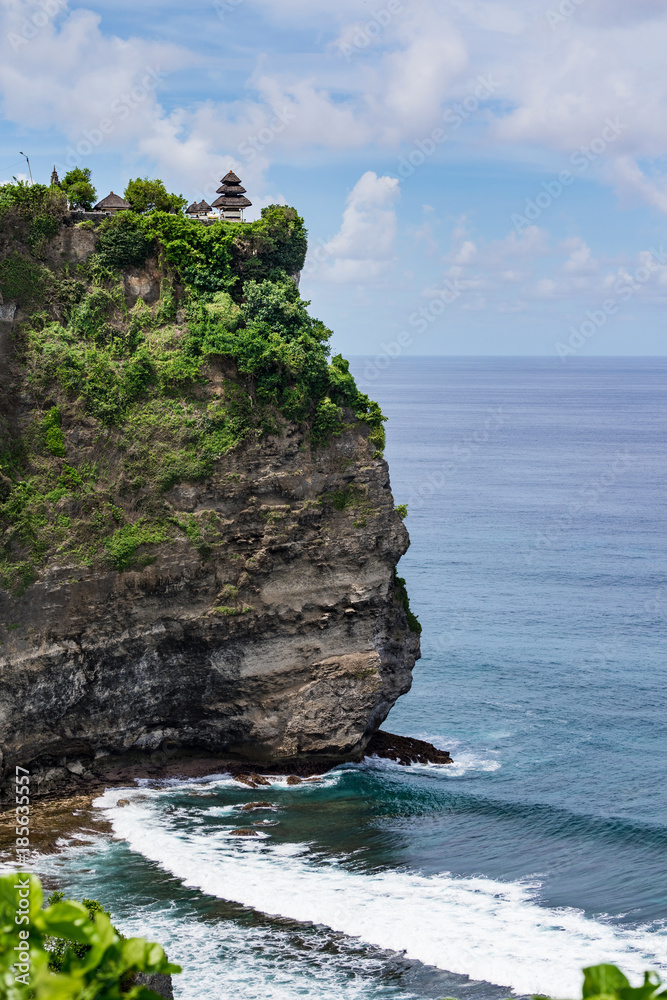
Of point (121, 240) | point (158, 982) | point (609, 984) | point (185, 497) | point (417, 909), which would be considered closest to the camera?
point (609, 984)

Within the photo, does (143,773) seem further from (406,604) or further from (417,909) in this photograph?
(417,909)

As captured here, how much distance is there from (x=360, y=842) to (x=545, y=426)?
390ft

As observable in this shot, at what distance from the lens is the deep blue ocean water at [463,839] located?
2806 centimetres

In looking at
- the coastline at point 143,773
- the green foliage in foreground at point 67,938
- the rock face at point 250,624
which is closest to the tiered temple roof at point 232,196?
the rock face at point 250,624

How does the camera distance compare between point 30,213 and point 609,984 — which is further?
point 30,213

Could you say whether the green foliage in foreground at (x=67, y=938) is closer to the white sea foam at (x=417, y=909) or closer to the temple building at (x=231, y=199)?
the white sea foam at (x=417, y=909)

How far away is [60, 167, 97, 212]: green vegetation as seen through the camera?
4262cm

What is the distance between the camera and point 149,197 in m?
43.5

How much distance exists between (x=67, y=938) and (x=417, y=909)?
25136 mm

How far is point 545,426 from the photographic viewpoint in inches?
5842

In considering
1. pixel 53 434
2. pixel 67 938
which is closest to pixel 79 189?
pixel 53 434

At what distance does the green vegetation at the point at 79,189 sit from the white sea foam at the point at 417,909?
2453cm

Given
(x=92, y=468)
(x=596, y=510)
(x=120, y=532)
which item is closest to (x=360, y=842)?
(x=120, y=532)

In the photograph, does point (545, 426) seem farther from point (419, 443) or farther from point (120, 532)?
point (120, 532)
